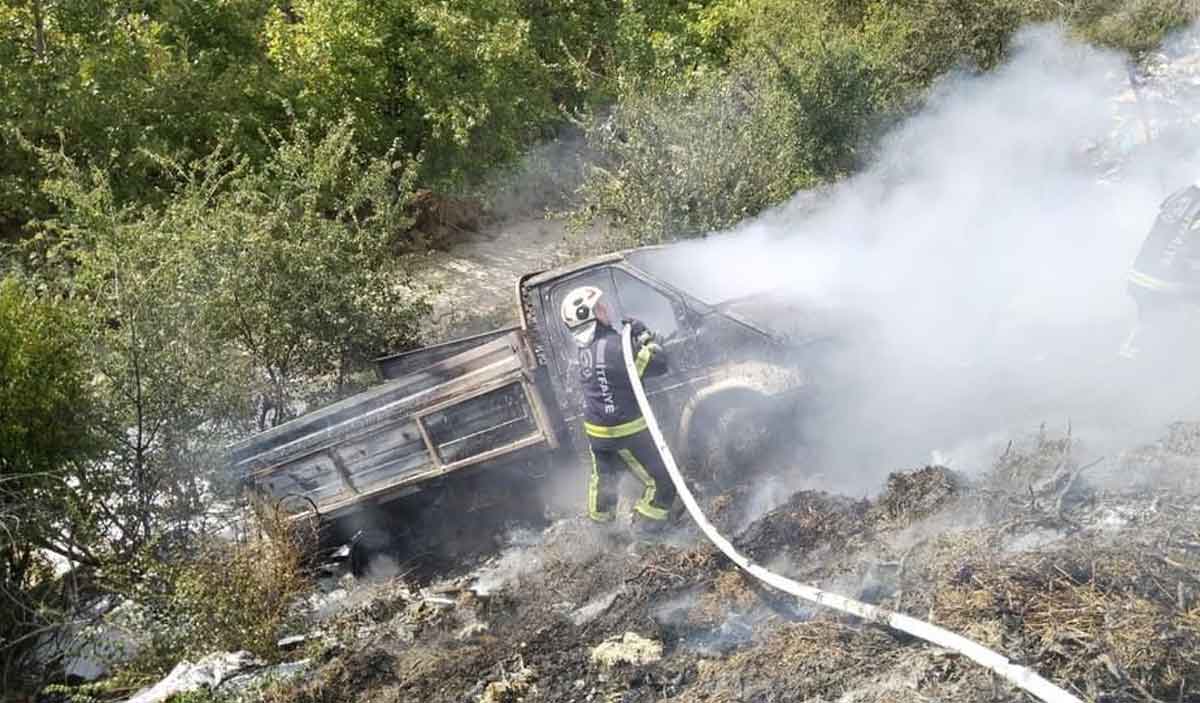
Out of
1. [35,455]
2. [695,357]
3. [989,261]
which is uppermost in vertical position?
[35,455]

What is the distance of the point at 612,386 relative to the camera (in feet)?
22.7

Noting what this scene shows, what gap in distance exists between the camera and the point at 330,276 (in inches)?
379

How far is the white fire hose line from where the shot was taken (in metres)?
4.18

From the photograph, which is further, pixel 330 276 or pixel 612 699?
pixel 330 276

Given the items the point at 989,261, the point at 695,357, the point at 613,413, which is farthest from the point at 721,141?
the point at 613,413

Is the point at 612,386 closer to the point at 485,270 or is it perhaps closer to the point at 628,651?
the point at 628,651

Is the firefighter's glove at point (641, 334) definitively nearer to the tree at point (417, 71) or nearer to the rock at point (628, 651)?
the rock at point (628, 651)

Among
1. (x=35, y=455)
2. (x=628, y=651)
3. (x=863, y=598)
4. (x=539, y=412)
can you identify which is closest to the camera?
(x=863, y=598)

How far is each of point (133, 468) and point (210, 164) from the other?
356 centimetres

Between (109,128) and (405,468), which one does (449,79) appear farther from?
(405,468)

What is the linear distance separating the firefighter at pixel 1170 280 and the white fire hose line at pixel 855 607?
12.3 feet

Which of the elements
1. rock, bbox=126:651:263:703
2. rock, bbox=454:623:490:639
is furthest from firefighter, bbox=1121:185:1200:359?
rock, bbox=126:651:263:703

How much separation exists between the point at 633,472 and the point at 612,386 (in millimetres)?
634

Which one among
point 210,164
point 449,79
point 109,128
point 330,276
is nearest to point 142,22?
point 109,128
